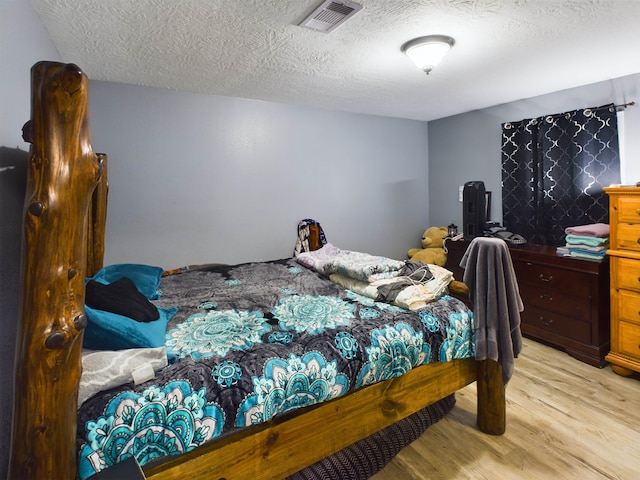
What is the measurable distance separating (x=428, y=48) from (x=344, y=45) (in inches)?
20.1

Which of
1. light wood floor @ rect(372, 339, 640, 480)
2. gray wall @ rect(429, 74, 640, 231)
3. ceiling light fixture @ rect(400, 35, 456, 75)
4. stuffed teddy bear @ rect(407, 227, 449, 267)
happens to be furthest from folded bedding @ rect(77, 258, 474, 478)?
gray wall @ rect(429, 74, 640, 231)

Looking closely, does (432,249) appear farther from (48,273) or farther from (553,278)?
(48,273)

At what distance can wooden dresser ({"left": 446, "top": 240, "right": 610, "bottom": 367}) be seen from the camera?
2.78m

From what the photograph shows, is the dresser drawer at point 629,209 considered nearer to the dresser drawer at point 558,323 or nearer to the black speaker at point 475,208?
the dresser drawer at point 558,323

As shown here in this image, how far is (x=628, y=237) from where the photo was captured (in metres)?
2.59

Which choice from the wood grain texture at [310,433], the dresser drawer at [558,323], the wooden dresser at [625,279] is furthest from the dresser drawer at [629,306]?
the wood grain texture at [310,433]

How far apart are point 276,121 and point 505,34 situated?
2.20 metres

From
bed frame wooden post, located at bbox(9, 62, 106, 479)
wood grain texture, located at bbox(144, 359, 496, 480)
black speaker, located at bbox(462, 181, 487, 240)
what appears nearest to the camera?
bed frame wooden post, located at bbox(9, 62, 106, 479)

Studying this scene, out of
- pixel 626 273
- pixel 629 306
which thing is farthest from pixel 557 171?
pixel 629 306

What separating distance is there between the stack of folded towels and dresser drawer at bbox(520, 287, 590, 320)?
0.34 meters

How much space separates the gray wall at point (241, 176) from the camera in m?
3.13

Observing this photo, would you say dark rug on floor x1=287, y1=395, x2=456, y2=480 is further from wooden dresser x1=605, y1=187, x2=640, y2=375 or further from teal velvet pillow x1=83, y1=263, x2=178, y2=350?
wooden dresser x1=605, y1=187, x2=640, y2=375

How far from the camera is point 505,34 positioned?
2.18 meters

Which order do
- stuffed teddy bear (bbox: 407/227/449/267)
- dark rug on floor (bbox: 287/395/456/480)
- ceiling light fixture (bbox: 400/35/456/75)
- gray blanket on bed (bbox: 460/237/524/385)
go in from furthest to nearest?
stuffed teddy bear (bbox: 407/227/449/267) < ceiling light fixture (bbox: 400/35/456/75) < gray blanket on bed (bbox: 460/237/524/385) < dark rug on floor (bbox: 287/395/456/480)
